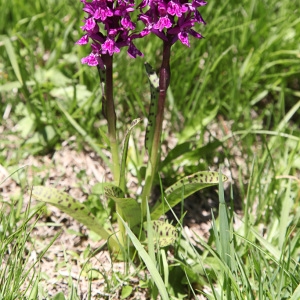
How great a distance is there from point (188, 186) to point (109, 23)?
75 cm

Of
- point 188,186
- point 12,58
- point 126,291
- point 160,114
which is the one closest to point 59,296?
point 126,291

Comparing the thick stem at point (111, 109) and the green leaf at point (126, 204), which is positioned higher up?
the thick stem at point (111, 109)

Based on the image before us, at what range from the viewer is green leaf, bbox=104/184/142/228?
6.84ft

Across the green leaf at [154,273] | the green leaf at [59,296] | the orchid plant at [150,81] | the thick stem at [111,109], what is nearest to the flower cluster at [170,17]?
the orchid plant at [150,81]

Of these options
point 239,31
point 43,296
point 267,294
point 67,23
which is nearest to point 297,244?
point 267,294

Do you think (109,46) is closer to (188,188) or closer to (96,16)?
(96,16)

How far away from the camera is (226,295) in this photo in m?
1.98

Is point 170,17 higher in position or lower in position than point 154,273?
higher

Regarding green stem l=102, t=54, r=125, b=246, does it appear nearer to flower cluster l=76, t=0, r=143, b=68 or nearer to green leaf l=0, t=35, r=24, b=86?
flower cluster l=76, t=0, r=143, b=68

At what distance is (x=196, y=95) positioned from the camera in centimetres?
309

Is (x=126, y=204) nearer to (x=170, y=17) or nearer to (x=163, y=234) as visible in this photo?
(x=163, y=234)

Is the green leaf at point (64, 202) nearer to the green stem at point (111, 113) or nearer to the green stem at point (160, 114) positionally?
the green stem at point (111, 113)

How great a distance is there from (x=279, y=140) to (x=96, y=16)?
157 cm

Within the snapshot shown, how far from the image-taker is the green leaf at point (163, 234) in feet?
7.05
